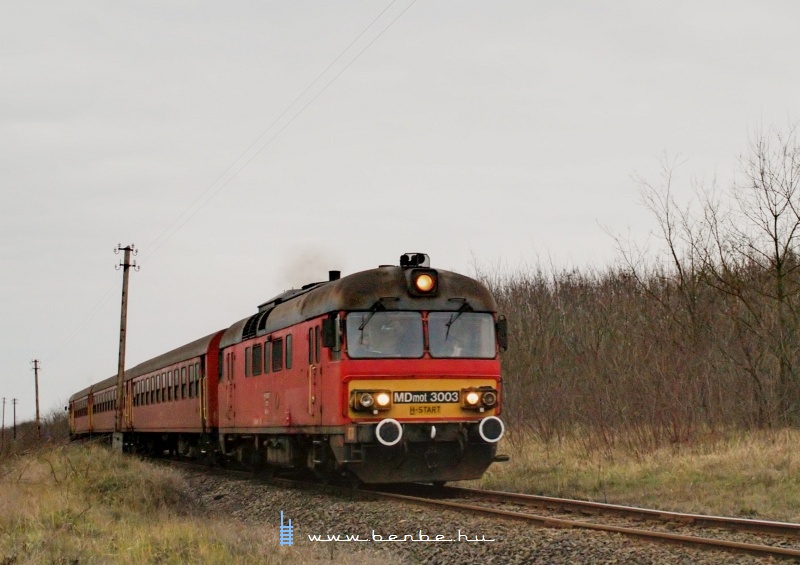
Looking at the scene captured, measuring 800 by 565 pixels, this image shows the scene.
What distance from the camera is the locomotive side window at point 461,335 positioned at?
14.5 m

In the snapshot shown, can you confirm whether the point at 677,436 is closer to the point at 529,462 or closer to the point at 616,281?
the point at 529,462

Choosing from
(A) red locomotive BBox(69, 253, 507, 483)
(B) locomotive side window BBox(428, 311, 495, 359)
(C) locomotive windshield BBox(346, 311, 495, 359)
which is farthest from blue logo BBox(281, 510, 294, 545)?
(B) locomotive side window BBox(428, 311, 495, 359)

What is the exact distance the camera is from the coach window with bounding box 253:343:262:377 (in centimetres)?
1855

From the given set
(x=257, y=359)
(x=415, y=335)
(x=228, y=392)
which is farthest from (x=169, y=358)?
(x=415, y=335)

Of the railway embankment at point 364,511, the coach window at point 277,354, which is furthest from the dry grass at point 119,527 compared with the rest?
the coach window at point 277,354

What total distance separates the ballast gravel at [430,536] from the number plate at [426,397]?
54.4 inches

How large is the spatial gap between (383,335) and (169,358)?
16382 mm

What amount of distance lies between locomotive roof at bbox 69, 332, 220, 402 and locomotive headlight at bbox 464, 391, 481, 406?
10.6m

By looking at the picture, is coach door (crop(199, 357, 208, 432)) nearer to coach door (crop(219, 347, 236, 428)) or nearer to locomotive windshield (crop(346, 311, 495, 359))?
coach door (crop(219, 347, 236, 428))

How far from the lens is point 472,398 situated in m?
14.4

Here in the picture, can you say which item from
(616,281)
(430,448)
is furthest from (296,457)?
(616,281)

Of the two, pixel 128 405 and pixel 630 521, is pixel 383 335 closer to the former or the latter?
pixel 630 521

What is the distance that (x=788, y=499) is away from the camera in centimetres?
1231

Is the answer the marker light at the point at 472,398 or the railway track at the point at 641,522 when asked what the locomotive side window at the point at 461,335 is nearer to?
the marker light at the point at 472,398
